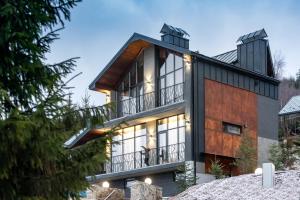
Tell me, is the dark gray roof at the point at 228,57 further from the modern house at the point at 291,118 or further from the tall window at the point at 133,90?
the modern house at the point at 291,118

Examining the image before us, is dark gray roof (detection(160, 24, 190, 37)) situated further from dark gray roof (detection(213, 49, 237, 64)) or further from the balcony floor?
the balcony floor

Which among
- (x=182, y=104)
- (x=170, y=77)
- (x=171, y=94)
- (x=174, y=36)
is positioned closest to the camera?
(x=182, y=104)

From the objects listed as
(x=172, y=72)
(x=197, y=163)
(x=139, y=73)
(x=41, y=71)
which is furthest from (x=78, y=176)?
(x=139, y=73)

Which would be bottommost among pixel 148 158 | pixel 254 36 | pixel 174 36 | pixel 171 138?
pixel 148 158

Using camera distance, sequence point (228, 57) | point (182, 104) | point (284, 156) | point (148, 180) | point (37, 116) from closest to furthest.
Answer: point (37, 116) → point (284, 156) → point (148, 180) → point (182, 104) → point (228, 57)

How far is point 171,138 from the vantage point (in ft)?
90.4

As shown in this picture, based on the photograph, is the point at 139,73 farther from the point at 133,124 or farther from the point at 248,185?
the point at 248,185

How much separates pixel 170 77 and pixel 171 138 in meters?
2.71

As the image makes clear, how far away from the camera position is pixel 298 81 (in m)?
66.9

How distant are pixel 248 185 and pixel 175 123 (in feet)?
42.7

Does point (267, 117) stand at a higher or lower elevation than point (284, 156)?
higher

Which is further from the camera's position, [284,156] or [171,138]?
[171,138]

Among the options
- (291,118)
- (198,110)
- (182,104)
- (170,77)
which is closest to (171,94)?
(170,77)

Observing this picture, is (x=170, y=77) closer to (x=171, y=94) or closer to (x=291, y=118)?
(x=171, y=94)
